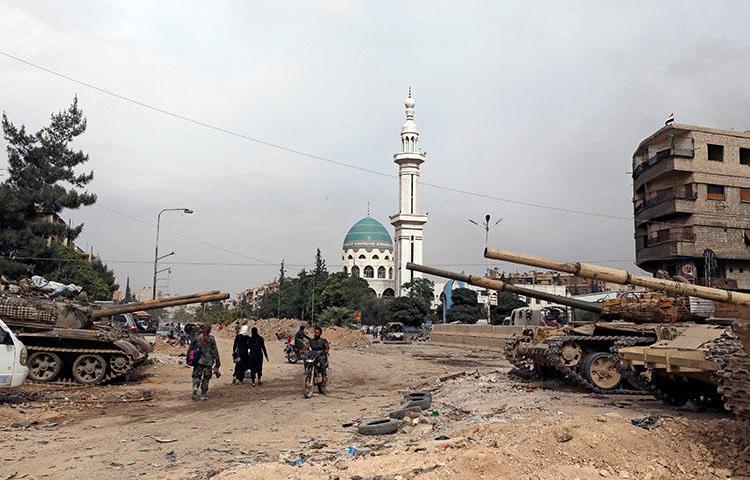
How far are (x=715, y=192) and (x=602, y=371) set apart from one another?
1174 inches

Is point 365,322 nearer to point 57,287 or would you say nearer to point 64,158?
point 64,158

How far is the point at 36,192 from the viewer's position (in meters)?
29.8

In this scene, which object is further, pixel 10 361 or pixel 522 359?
pixel 522 359

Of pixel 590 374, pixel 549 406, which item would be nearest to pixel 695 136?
pixel 590 374

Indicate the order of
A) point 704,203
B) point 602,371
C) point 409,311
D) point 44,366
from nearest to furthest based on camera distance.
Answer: point 602,371 < point 44,366 < point 704,203 < point 409,311

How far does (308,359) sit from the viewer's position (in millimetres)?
13062

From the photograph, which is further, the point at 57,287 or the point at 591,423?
the point at 57,287

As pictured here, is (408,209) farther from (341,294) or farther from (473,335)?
(473,335)

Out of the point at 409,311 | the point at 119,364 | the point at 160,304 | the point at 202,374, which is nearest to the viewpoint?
the point at 202,374

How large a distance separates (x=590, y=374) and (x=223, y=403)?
7.35m

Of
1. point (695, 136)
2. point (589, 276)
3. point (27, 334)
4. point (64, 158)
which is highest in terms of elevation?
point (695, 136)

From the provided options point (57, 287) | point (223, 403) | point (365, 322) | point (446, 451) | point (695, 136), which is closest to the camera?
point (446, 451)

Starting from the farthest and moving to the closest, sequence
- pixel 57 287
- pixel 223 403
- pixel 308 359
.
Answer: pixel 57 287 → pixel 308 359 → pixel 223 403

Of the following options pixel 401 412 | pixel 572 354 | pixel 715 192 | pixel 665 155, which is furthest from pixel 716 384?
pixel 715 192
